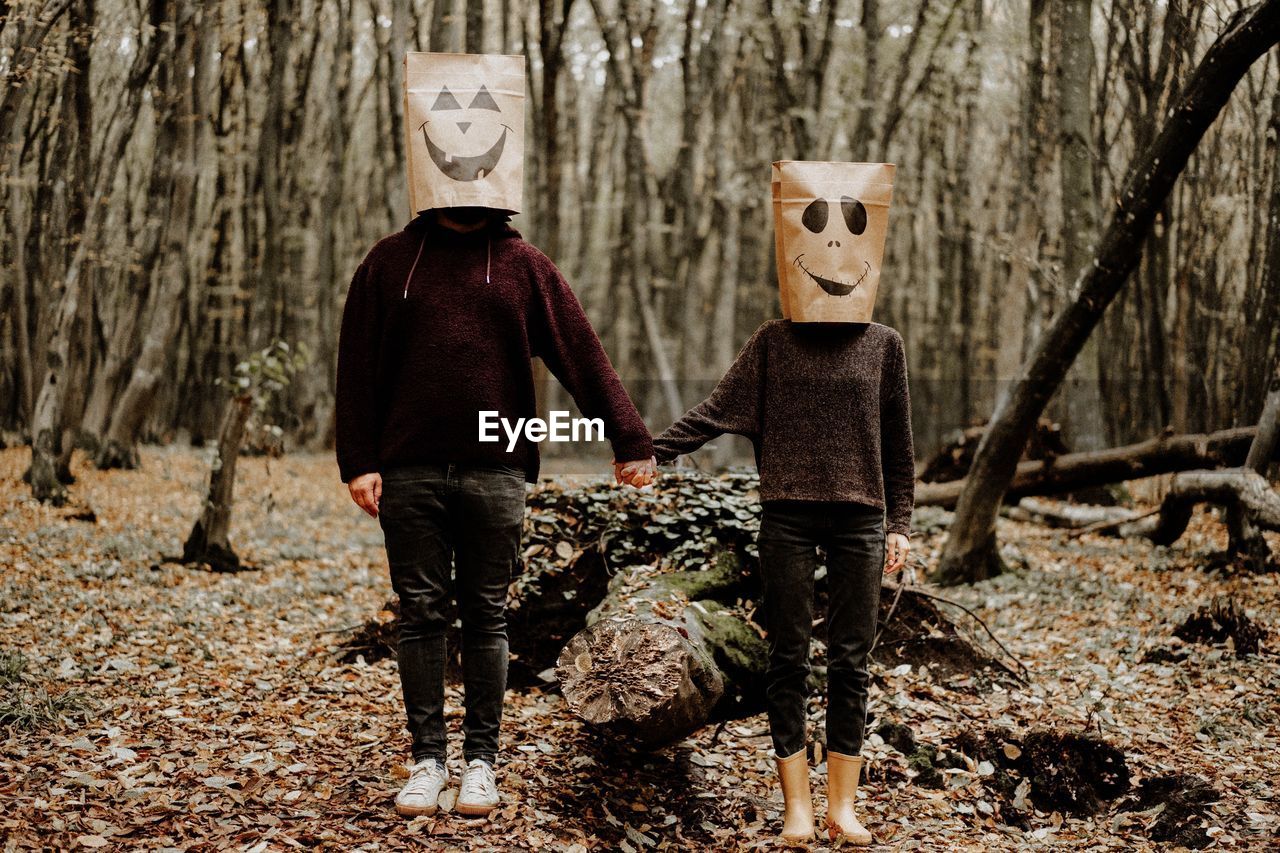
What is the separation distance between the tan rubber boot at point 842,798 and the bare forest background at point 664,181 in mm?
5275

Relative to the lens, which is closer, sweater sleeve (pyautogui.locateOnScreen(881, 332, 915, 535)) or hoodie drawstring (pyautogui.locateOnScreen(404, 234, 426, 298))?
hoodie drawstring (pyautogui.locateOnScreen(404, 234, 426, 298))

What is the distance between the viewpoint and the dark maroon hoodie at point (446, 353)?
314 cm

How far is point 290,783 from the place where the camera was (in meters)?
3.48

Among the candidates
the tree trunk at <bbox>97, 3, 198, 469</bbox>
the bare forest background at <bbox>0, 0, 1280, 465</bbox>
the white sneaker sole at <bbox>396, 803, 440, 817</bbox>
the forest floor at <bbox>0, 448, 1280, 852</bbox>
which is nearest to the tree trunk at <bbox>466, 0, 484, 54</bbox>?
the bare forest background at <bbox>0, 0, 1280, 465</bbox>

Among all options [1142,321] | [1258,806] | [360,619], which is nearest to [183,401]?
[360,619]

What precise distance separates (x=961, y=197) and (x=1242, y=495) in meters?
12.4

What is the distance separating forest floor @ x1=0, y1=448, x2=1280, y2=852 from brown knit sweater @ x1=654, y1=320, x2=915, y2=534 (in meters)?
1.26

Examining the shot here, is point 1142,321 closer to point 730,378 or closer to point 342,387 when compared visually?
point 730,378

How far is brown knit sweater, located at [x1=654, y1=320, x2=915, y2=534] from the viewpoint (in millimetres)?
3305

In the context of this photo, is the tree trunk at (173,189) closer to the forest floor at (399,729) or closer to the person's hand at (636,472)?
the forest floor at (399,729)

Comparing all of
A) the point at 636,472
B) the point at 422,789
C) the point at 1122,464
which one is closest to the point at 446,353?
the point at 636,472

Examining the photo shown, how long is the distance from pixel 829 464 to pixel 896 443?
30cm

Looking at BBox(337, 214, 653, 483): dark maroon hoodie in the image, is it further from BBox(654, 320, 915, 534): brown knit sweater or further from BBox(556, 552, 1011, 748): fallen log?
BBox(556, 552, 1011, 748): fallen log

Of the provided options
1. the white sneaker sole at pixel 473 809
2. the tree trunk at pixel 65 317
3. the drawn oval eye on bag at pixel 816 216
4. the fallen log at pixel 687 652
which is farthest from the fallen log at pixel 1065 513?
the tree trunk at pixel 65 317
